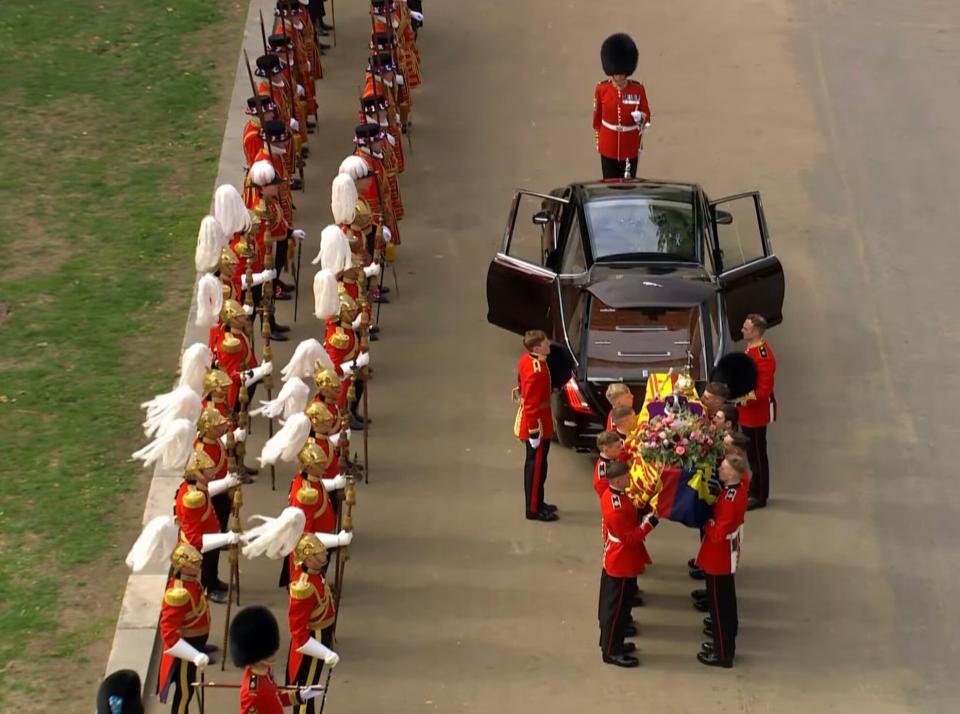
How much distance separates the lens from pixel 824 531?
12.4 meters

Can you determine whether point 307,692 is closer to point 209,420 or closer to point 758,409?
point 209,420

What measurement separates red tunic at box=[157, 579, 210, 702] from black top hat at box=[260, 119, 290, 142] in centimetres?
567

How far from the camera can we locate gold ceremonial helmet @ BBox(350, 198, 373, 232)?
1420 cm

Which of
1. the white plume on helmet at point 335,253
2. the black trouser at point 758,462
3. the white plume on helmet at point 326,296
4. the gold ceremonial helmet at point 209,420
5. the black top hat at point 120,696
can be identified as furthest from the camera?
the white plume on helmet at point 335,253

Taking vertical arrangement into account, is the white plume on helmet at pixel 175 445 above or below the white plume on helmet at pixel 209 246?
below

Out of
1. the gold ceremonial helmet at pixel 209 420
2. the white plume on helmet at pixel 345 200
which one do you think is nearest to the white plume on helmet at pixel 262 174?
the white plume on helmet at pixel 345 200

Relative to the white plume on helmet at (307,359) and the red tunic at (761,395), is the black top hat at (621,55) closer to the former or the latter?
the red tunic at (761,395)

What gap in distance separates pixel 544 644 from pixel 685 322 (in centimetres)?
279

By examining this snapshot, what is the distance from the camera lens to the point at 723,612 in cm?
1105

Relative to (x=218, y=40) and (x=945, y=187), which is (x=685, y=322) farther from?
(x=218, y=40)

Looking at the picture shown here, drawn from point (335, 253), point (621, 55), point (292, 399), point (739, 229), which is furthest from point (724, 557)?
point (621, 55)

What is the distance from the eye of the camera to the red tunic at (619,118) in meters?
15.9

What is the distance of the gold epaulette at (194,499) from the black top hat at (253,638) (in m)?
1.46

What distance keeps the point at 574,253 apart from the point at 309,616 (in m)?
4.49
